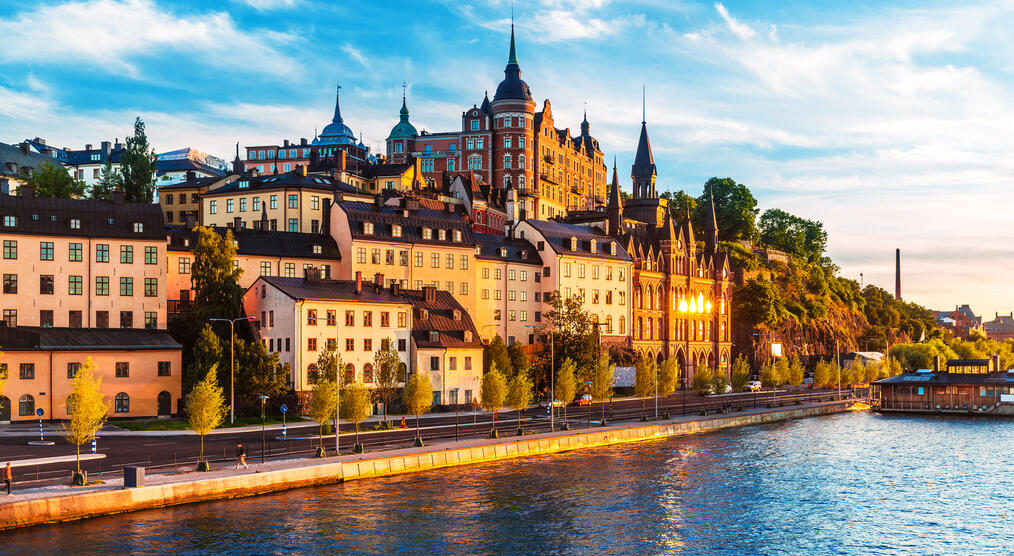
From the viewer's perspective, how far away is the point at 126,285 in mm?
96688

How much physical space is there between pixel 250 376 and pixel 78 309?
19.3 meters

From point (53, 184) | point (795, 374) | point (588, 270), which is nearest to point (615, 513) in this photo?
point (588, 270)

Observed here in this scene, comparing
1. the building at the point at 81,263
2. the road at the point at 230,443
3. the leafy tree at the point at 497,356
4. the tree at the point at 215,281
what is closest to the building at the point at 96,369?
the building at the point at 81,263

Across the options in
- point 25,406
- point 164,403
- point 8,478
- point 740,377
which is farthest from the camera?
point 740,377

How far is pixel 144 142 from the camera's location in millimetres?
124688

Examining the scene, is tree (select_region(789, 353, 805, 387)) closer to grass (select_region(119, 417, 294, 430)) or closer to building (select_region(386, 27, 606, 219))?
building (select_region(386, 27, 606, 219))

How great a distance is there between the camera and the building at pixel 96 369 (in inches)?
3250

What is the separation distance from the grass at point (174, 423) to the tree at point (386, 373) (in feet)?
26.0

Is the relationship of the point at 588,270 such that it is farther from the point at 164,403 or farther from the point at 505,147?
the point at 164,403

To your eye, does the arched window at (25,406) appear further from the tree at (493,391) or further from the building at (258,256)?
the tree at (493,391)

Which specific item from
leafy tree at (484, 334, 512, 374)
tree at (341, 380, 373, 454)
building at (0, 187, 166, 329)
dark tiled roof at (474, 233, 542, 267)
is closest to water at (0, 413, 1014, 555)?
tree at (341, 380, 373, 454)

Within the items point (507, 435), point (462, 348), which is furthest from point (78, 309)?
point (507, 435)

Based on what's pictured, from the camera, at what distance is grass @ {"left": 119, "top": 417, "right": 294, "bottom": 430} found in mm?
81562

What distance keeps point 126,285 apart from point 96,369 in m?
12.3
